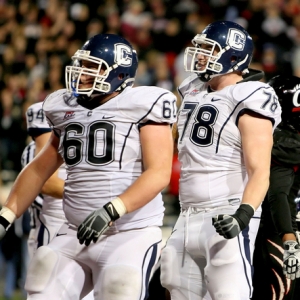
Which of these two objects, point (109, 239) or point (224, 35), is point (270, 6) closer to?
point (224, 35)

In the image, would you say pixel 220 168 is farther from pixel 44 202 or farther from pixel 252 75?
pixel 44 202

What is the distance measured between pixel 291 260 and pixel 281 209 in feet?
0.86

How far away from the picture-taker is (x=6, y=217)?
3531mm

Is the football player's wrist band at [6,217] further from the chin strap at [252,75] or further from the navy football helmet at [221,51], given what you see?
the chin strap at [252,75]

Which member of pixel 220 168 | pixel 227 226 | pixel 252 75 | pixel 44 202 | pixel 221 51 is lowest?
pixel 44 202

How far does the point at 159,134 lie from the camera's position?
3312 millimetres

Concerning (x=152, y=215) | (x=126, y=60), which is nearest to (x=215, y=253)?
(x=152, y=215)

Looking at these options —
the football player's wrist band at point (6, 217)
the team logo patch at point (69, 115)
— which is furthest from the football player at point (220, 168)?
the football player's wrist band at point (6, 217)

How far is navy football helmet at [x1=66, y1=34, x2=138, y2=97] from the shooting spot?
3432 mm

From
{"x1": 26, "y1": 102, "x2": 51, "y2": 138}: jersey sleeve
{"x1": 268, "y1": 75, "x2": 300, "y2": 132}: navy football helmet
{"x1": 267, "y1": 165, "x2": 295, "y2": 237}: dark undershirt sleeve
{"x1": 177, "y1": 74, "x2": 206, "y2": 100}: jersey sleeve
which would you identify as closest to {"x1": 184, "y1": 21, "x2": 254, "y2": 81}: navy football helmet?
{"x1": 177, "y1": 74, "x2": 206, "y2": 100}: jersey sleeve

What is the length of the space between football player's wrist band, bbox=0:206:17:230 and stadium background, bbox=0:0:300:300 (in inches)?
192

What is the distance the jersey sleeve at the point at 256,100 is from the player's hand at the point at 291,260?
64cm

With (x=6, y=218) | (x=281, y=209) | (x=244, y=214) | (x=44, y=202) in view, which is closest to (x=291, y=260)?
(x=281, y=209)

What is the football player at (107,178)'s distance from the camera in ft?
10.5
